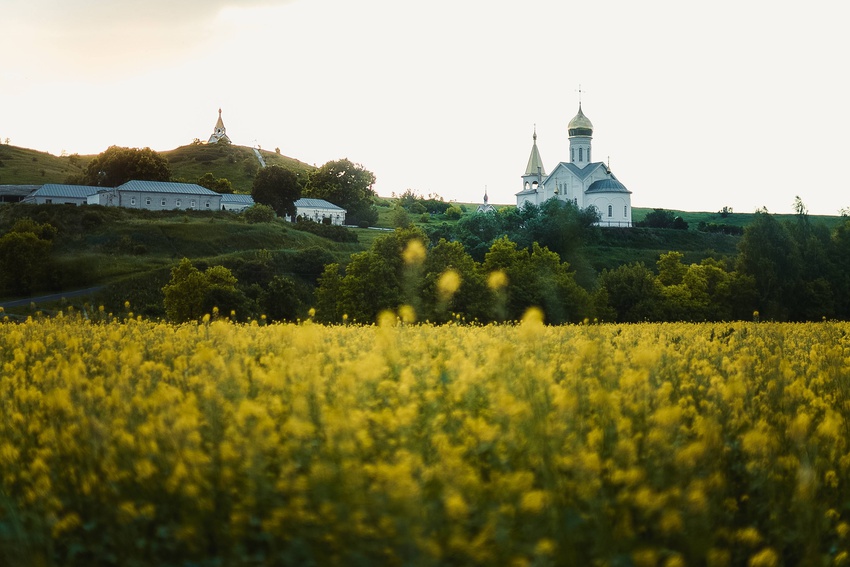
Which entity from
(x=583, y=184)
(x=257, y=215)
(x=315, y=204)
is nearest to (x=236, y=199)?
(x=315, y=204)

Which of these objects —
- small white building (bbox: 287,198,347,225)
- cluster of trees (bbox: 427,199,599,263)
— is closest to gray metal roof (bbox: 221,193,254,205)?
small white building (bbox: 287,198,347,225)

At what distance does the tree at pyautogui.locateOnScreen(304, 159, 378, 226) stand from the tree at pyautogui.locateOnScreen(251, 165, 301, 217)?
38.0ft

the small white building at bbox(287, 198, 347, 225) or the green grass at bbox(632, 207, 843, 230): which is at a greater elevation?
the green grass at bbox(632, 207, 843, 230)

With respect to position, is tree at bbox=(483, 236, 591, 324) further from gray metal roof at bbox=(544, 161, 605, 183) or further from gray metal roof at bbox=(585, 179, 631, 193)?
gray metal roof at bbox=(544, 161, 605, 183)

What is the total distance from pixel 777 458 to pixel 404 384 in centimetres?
316

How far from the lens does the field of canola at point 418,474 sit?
4195mm

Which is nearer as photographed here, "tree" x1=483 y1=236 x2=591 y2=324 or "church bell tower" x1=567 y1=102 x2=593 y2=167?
"tree" x1=483 y1=236 x2=591 y2=324

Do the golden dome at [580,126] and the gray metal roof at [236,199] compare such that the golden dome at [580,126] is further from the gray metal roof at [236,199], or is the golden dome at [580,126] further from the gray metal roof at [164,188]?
the gray metal roof at [164,188]

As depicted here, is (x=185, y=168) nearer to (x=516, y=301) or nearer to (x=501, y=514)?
(x=516, y=301)

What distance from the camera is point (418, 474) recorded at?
4449 mm

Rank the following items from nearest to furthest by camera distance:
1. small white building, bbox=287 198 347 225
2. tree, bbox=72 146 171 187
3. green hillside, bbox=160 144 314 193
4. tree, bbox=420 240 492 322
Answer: tree, bbox=420 240 492 322
small white building, bbox=287 198 347 225
tree, bbox=72 146 171 187
green hillside, bbox=160 144 314 193

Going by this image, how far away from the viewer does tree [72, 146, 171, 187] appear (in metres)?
121

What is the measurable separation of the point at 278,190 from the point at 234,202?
687cm

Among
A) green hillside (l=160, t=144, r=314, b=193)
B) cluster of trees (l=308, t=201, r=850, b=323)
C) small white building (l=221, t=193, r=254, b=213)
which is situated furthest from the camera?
green hillside (l=160, t=144, r=314, b=193)
